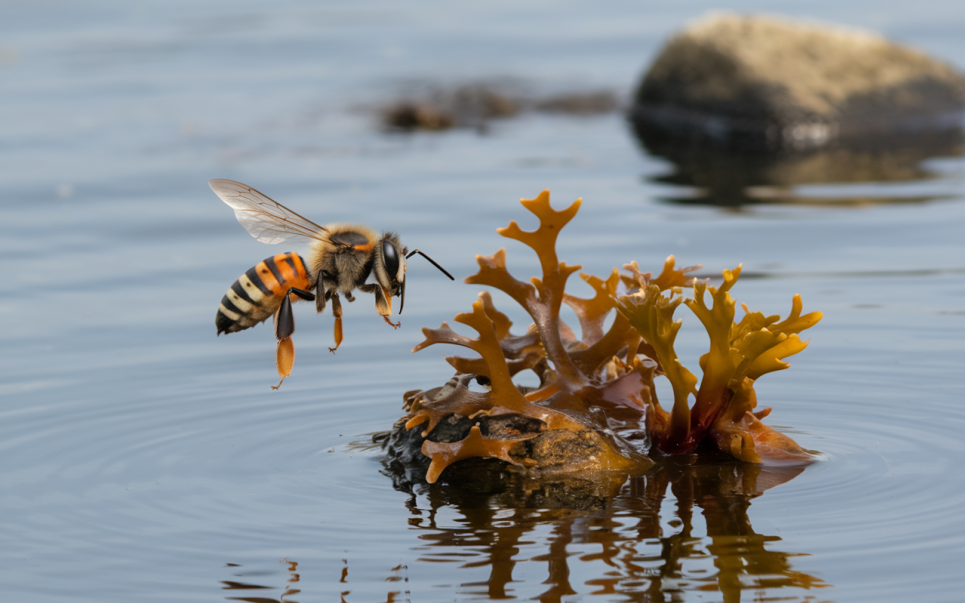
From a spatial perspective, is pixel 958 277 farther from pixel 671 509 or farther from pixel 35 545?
pixel 35 545

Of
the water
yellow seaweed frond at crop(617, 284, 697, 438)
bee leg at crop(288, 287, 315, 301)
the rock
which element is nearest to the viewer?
the water

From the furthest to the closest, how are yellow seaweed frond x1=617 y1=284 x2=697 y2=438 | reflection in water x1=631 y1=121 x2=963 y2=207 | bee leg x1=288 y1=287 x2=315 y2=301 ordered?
reflection in water x1=631 y1=121 x2=963 y2=207 < bee leg x1=288 y1=287 x2=315 y2=301 < yellow seaweed frond x1=617 y1=284 x2=697 y2=438

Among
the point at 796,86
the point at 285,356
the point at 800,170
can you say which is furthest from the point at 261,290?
the point at 796,86

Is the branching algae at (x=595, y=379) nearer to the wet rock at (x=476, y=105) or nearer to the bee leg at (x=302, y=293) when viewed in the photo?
the bee leg at (x=302, y=293)

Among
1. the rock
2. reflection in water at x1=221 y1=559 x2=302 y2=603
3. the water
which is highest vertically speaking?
the rock

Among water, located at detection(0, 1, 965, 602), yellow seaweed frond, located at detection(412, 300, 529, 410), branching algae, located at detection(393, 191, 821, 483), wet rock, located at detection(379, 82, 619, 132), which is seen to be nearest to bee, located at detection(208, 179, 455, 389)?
yellow seaweed frond, located at detection(412, 300, 529, 410)

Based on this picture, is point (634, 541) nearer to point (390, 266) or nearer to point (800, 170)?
point (390, 266)

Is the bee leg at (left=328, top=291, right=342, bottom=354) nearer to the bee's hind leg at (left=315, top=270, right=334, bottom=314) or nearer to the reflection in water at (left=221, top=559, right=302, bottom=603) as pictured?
the bee's hind leg at (left=315, top=270, right=334, bottom=314)

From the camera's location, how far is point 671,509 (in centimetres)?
422

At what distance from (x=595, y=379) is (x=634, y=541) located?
97 centimetres

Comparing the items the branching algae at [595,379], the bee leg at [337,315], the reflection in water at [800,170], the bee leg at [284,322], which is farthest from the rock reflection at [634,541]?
the reflection in water at [800,170]

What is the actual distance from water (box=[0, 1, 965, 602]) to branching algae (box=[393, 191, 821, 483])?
0.19 metres

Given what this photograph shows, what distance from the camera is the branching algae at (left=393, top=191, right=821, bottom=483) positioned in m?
4.42

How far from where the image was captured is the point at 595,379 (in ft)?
15.8
